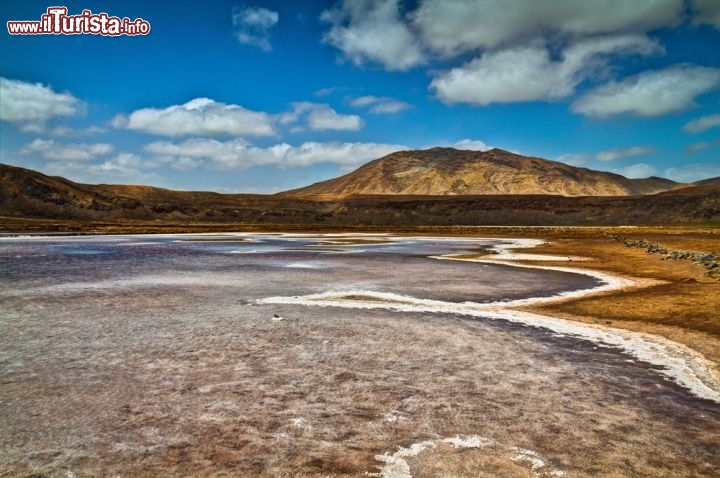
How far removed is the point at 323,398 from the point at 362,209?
16636 centimetres

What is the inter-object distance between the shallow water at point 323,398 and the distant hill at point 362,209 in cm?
13537

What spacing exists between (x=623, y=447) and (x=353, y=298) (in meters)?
11.4

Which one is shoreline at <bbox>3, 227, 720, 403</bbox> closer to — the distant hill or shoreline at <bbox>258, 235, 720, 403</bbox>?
shoreline at <bbox>258, 235, 720, 403</bbox>

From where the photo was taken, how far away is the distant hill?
14362 cm

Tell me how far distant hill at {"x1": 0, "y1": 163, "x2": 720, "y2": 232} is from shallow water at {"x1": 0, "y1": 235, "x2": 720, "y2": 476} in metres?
135

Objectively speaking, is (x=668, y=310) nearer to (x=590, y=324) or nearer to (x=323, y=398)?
(x=590, y=324)

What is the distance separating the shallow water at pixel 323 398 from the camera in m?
5.52

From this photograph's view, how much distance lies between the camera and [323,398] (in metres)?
7.39

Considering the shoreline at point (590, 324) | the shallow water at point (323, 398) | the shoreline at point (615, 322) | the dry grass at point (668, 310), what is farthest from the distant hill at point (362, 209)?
the shallow water at point (323, 398)

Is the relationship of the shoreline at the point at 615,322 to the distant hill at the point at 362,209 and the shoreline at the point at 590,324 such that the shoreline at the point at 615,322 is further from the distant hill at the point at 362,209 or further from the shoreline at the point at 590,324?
the distant hill at the point at 362,209

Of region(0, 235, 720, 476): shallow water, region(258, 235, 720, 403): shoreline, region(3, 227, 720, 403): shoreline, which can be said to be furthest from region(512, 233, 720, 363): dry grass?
region(0, 235, 720, 476): shallow water

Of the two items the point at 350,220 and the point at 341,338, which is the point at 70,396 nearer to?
the point at 341,338

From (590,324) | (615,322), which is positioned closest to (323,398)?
(590,324)

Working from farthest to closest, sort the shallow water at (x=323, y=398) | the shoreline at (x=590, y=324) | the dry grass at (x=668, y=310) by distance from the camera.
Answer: the dry grass at (x=668, y=310) < the shoreline at (x=590, y=324) < the shallow water at (x=323, y=398)
